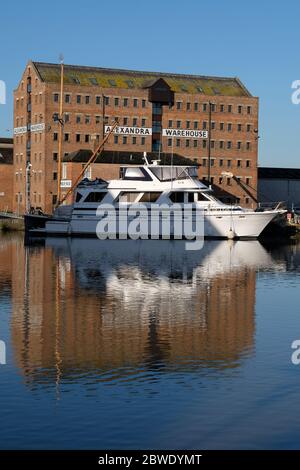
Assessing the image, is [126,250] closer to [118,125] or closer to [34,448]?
[118,125]

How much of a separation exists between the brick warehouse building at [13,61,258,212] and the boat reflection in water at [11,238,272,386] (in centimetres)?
4870

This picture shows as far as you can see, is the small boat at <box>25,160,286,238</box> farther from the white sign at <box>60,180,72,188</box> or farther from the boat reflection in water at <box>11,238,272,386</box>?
the boat reflection in water at <box>11,238,272,386</box>

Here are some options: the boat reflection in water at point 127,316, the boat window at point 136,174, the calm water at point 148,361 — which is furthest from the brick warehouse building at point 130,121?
the calm water at point 148,361

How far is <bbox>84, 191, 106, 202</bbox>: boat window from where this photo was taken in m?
81.2

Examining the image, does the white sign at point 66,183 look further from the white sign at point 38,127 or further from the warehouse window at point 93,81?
the warehouse window at point 93,81

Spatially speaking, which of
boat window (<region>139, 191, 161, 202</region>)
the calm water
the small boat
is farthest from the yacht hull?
the calm water

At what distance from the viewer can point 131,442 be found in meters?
15.2

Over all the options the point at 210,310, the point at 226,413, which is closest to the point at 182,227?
the point at 210,310

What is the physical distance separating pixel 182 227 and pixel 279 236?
→ 39.6ft

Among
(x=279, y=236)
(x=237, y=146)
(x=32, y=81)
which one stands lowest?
(x=279, y=236)

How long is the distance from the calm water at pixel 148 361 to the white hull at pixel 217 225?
118 ft

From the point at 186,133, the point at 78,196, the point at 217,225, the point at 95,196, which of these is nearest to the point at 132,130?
the point at 186,133

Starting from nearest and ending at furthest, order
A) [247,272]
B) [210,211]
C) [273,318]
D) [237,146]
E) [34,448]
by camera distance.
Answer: [34,448]
[273,318]
[247,272]
[210,211]
[237,146]

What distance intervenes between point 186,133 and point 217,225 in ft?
98.7
